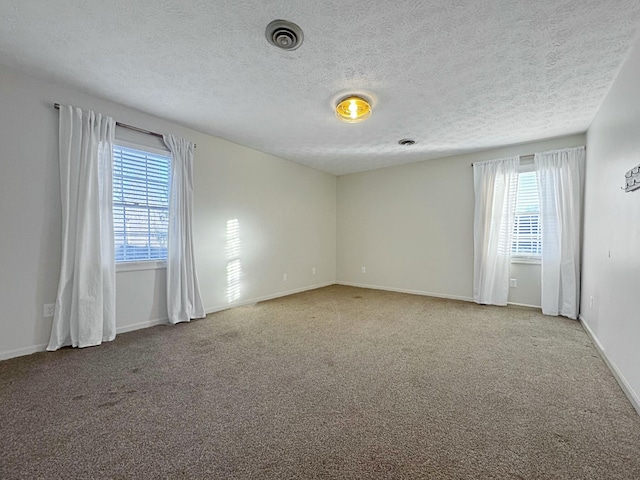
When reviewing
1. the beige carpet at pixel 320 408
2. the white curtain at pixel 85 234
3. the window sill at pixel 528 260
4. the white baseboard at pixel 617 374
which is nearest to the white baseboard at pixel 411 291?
the window sill at pixel 528 260

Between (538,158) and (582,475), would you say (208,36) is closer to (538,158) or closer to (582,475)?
(582,475)

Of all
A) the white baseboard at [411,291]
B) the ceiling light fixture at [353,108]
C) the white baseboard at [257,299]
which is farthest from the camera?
the white baseboard at [411,291]

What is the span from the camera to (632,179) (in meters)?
1.92

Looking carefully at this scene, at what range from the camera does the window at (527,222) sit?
417 centimetres

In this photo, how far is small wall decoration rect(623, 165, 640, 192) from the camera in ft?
5.97

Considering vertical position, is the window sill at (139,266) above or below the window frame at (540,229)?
below

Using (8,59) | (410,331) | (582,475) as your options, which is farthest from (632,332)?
(8,59)

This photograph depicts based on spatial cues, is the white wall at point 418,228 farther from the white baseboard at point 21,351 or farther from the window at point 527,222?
the white baseboard at point 21,351

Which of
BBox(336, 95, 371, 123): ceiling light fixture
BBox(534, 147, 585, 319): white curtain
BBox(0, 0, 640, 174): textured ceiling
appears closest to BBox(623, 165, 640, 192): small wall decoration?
BBox(0, 0, 640, 174): textured ceiling

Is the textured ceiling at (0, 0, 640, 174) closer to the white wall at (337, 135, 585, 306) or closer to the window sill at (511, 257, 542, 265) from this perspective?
the white wall at (337, 135, 585, 306)

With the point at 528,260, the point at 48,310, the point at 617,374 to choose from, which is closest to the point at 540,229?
the point at 528,260

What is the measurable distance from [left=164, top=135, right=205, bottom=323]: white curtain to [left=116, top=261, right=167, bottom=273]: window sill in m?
0.12

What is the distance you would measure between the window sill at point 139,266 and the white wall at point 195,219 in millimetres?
50

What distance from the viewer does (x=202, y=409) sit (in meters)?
1.80
